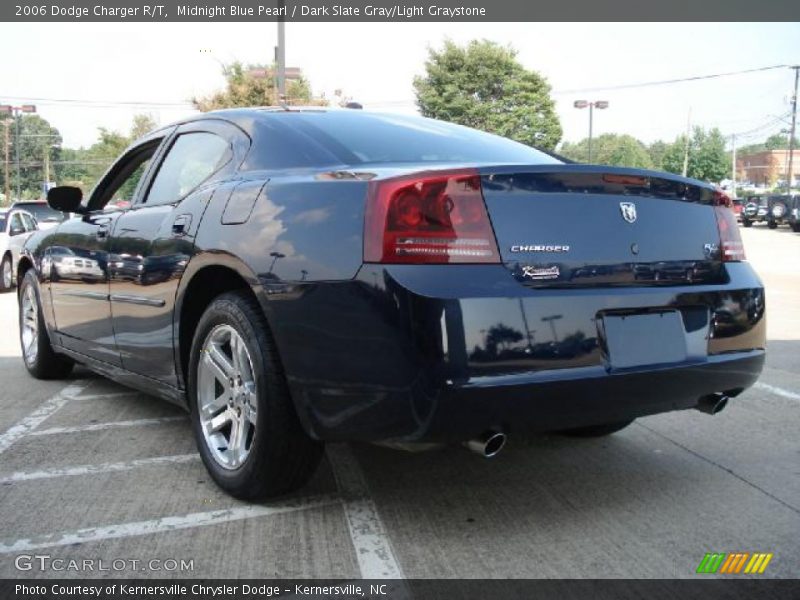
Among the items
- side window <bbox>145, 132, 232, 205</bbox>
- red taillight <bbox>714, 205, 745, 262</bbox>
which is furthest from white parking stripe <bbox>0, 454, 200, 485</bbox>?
red taillight <bbox>714, 205, 745, 262</bbox>

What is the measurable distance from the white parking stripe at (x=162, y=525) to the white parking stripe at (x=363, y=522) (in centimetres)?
11

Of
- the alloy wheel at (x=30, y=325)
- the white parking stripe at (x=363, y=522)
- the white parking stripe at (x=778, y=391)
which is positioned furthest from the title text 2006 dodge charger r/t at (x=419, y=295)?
the alloy wheel at (x=30, y=325)

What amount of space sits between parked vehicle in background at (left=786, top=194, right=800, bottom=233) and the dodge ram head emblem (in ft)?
110

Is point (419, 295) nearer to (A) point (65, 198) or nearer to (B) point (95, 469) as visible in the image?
(B) point (95, 469)

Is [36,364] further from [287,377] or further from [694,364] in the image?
[694,364]

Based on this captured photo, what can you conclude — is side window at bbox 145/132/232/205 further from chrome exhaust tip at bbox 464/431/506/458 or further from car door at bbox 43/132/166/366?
chrome exhaust tip at bbox 464/431/506/458

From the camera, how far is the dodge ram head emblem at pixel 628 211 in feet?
8.79

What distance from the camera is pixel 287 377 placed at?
265 centimetres

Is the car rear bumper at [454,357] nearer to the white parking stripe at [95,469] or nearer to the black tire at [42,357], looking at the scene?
the white parking stripe at [95,469]

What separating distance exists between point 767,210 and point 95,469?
38504mm

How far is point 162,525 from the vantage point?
278cm

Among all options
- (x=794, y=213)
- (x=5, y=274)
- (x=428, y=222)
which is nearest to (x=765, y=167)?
(x=794, y=213)

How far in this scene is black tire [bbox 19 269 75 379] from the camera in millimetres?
5198

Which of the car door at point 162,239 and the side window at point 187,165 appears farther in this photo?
the side window at point 187,165
